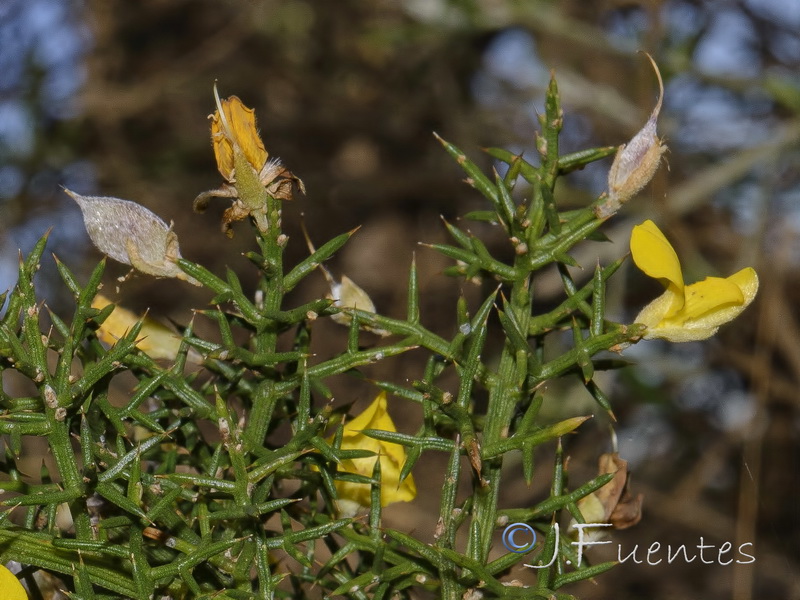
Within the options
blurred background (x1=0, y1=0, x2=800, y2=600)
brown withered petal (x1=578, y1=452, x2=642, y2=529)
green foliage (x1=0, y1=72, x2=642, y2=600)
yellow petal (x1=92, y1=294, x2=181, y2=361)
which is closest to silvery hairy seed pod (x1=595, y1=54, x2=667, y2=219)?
green foliage (x1=0, y1=72, x2=642, y2=600)

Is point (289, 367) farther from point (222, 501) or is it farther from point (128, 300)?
point (128, 300)

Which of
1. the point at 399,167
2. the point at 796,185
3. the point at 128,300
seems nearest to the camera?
the point at 796,185

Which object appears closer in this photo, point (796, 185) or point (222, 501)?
point (222, 501)

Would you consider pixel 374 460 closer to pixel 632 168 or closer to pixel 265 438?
pixel 265 438

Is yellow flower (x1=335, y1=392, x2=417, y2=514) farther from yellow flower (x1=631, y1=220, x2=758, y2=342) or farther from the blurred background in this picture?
the blurred background

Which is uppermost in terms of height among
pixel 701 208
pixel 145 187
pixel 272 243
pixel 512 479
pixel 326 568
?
pixel 272 243

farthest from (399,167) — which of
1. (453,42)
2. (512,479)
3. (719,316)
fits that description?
(719,316)

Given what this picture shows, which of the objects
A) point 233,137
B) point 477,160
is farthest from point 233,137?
point 477,160
